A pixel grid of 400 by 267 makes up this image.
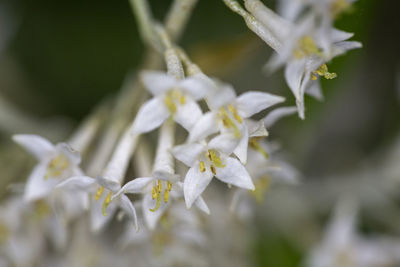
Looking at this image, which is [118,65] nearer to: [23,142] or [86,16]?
[86,16]

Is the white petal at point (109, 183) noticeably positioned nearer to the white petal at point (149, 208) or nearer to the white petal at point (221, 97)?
the white petal at point (149, 208)

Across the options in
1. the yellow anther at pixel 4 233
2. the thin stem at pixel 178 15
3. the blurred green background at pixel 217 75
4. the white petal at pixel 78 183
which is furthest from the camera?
the blurred green background at pixel 217 75

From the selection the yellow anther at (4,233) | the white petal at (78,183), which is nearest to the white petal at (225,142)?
the white petal at (78,183)

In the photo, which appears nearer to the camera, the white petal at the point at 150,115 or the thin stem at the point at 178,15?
the white petal at the point at 150,115

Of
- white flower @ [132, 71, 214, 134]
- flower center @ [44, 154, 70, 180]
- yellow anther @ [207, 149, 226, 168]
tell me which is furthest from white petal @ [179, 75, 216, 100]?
flower center @ [44, 154, 70, 180]

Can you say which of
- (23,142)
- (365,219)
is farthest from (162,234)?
(365,219)

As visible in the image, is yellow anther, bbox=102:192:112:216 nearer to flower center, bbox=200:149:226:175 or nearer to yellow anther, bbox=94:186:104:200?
yellow anther, bbox=94:186:104:200
